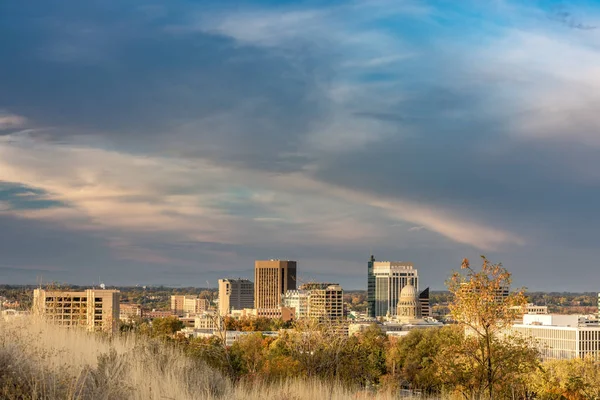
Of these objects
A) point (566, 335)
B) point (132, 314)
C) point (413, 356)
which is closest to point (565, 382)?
point (413, 356)

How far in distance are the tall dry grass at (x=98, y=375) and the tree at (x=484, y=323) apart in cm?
1256

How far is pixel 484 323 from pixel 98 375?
18931 millimetres

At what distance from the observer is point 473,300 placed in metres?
28.5

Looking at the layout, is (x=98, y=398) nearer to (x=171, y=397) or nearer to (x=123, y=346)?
(x=171, y=397)

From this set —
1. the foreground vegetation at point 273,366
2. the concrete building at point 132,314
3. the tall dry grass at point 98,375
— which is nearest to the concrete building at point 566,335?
the foreground vegetation at point 273,366

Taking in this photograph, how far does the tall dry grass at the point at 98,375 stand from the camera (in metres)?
11.6

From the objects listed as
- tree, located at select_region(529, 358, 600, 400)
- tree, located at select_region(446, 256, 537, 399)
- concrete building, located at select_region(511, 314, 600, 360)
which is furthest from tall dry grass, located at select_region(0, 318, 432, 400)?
concrete building, located at select_region(511, 314, 600, 360)

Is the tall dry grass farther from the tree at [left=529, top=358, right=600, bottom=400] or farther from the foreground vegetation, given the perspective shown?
the tree at [left=529, top=358, right=600, bottom=400]

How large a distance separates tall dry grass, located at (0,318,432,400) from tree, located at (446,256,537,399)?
1256cm

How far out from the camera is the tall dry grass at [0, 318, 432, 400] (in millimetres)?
11562

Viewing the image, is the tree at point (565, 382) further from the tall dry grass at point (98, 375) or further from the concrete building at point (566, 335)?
the concrete building at point (566, 335)

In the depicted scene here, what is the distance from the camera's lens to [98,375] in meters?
12.7

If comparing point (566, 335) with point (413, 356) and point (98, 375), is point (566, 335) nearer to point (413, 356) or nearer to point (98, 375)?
point (413, 356)

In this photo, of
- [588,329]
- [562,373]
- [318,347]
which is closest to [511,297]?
[318,347]
